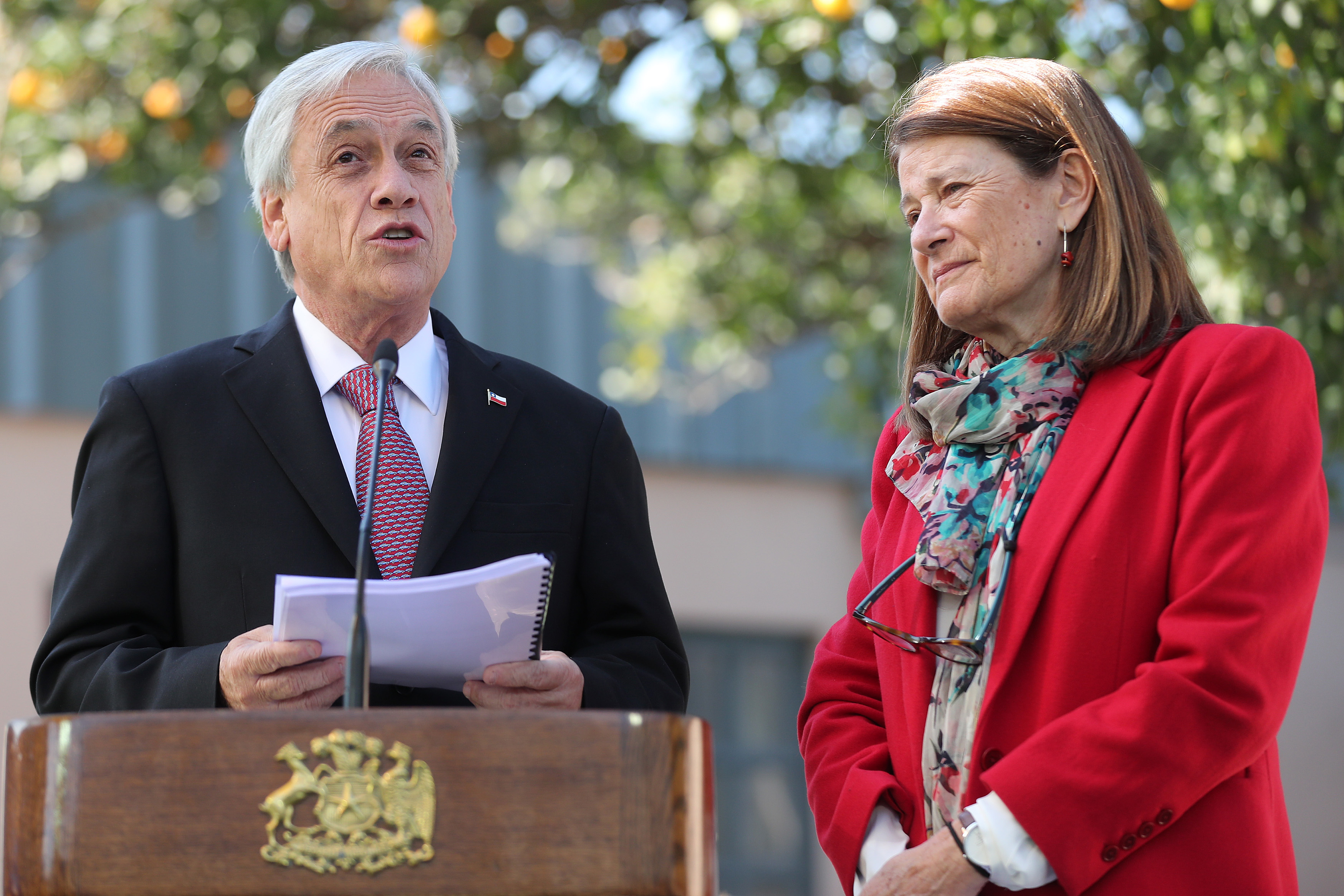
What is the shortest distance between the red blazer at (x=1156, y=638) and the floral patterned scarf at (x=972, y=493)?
0.02 metres

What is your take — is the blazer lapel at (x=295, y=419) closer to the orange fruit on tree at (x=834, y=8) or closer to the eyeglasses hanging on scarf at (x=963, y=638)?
the eyeglasses hanging on scarf at (x=963, y=638)

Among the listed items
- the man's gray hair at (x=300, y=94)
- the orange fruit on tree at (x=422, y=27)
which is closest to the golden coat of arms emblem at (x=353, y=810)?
the man's gray hair at (x=300, y=94)

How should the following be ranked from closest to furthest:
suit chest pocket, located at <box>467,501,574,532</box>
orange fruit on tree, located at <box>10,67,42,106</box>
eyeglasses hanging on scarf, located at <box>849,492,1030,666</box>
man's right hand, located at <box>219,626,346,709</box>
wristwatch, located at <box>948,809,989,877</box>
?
man's right hand, located at <box>219,626,346,709</box> < wristwatch, located at <box>948,809,989,877</box> < eyeglasses hanging on scarf, located at <box>849,492,1030,666</box> < suit chest pocket, located at <box>467,501,574,532</box> < orange fruit on tree, located at <box>10,67,42,106</box>

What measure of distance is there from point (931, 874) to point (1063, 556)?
44cm

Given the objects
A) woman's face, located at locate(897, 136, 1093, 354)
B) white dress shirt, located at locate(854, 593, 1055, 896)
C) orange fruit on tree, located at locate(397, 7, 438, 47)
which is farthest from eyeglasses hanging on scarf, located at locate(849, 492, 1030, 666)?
orange fruit on tree, located at locate(397, 7, 438, 47)

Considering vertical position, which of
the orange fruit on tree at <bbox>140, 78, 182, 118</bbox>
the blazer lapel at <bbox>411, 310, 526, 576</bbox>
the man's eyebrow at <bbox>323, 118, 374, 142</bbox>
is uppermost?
the orange fruit on tree at <bbox>140, 78, 182, 118</bbox>

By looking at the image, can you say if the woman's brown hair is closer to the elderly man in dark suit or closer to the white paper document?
the elderly man in dark suit

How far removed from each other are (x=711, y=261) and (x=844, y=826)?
18.3ft

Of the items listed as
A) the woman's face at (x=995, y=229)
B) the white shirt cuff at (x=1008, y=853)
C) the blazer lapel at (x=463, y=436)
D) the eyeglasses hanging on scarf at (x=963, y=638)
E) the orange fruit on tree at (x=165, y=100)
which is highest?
the orange fruit on tree at (x=165, y=100)

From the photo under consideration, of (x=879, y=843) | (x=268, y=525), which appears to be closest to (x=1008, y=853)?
(x=879, y=843)

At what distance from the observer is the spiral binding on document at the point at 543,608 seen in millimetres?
1739

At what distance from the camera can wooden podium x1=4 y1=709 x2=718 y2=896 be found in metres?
1.47

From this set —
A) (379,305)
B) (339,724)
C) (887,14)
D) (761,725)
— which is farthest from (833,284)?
(339,724)

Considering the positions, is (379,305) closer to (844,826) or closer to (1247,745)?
(844,826)
